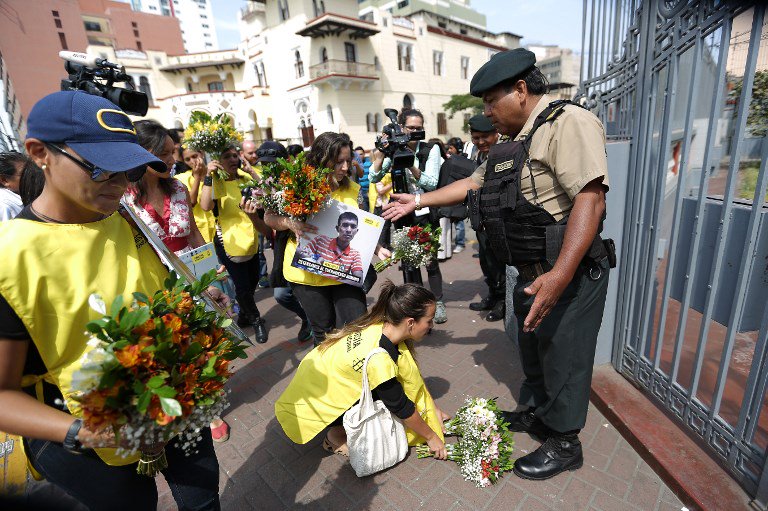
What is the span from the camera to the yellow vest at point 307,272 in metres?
3.06

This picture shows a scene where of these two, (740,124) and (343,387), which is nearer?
(740,124)

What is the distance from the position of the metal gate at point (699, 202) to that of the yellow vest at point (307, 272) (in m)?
2.16

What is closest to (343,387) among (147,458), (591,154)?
(147,458)

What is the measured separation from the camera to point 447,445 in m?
2.67

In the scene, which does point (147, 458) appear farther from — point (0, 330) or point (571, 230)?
point (571, 230)

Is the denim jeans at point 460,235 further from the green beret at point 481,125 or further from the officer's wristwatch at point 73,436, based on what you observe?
the officer's wristwatch at point 73,436

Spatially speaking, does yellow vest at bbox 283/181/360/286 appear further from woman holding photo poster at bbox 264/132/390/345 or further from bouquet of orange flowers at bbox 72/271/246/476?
bouquet of orange flowers at bbox 72/271/246/476

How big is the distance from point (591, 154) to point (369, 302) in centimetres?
430

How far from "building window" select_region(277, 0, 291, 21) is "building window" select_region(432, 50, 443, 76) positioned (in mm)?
12245

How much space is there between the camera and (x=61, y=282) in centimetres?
132

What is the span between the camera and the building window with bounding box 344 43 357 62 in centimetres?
2653

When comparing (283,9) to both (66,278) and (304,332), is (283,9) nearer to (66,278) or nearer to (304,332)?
(304,332)

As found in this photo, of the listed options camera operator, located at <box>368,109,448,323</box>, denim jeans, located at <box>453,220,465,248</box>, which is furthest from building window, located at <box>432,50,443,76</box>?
camera operator, located at <box>368,109,448,323</box>

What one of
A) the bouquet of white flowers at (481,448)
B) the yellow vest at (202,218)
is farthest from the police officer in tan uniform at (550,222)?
the yellow vest at (202,218)
